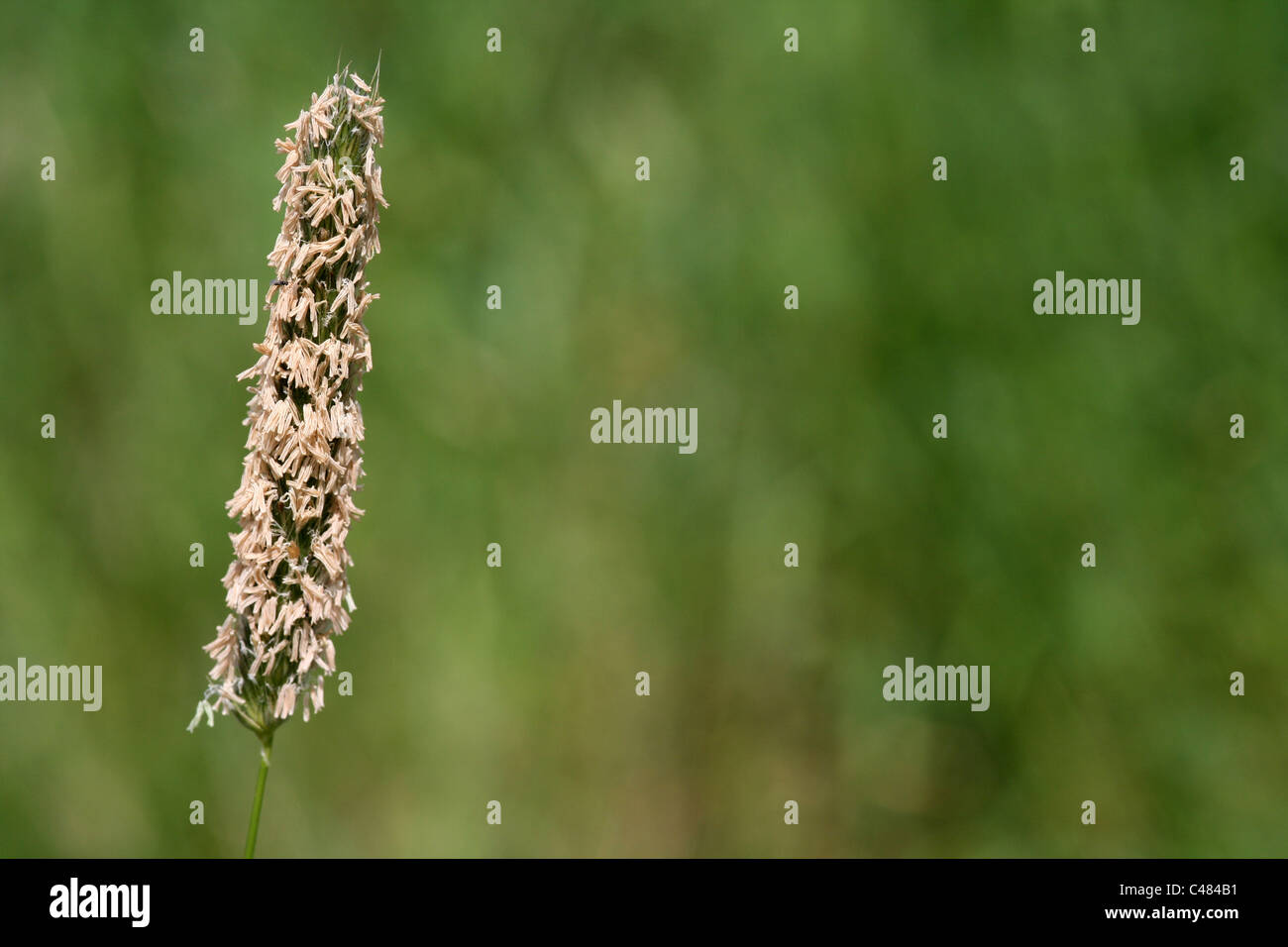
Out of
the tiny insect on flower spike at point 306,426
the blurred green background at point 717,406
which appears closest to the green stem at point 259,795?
the tiny insect on flower spike at point 306,426

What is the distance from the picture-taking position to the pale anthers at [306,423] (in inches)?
36.0

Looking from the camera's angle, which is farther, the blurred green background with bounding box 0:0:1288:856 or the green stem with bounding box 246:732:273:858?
the blurred green background with bounding box 0:0:1288:856

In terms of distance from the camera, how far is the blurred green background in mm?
2598

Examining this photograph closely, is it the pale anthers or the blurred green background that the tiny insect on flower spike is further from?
the blurred green background

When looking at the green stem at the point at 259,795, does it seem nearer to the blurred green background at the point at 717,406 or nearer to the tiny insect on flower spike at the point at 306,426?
the tiny insect on flower spike at the point at 306,426

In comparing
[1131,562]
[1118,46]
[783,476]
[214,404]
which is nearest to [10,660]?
[214,404]

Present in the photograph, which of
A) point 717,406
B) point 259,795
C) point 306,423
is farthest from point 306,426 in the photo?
point 717,406

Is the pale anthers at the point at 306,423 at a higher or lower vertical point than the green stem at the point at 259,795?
higher

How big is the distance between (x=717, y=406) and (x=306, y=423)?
1.83m

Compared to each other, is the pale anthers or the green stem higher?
the pale anthers

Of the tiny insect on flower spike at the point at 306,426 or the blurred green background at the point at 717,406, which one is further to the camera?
the blurred green background at the point at 717,406

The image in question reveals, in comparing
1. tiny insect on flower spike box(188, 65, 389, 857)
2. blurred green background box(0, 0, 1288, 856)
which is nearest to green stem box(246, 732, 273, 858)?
tiny insect on flower spike box(188, 65, 389, 857)

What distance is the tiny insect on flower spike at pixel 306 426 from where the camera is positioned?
914 mm

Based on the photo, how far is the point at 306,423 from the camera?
0.91 m
